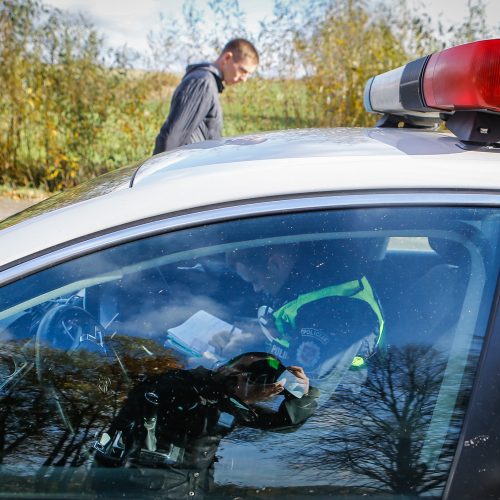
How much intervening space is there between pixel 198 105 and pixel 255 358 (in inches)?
154

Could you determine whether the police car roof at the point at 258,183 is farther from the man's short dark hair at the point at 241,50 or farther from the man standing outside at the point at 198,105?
the man's short dark hair at the point at 241,50

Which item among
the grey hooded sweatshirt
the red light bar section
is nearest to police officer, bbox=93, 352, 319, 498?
the red light bar section

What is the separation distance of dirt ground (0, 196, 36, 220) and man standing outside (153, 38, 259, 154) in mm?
3071

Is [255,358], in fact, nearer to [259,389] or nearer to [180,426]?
[259,389]

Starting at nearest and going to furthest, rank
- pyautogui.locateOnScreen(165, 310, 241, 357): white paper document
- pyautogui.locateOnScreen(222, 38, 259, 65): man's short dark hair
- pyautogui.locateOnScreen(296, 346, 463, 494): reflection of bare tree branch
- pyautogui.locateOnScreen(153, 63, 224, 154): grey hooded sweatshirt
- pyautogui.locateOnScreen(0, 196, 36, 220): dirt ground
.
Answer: pyautogui.locateOnScreen(296, 346, 463, 494): reflection of bare tree branch, pyautogui.locateOnScreen(165, 310, 241, 357): white paper document, pyautogui.locateOnScreen(153, 63, 224, 154): grey hooded sweatshirt, pyautogui.locateOnScreen(222, 38, 259, 65): man's short dark hair, pyautogui.locateOnScreen(0, 196, 36, 220): dirt ground

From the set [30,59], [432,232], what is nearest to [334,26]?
[30,59]

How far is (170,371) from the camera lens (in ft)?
4.86

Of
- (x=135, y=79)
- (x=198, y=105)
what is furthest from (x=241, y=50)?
(x=135, y=79)

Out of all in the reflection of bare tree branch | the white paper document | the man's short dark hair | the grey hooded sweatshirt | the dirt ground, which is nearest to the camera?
the reflection of bare tree branch

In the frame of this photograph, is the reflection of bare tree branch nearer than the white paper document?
Yes

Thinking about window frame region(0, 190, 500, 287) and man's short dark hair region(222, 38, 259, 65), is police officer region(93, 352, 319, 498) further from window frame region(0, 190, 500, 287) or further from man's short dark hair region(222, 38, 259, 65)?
man's short dark hair region(222, 38, 259, 65)

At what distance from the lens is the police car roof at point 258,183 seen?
144 cm

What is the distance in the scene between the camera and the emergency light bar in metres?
1.43

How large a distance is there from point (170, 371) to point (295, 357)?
0.84ft
